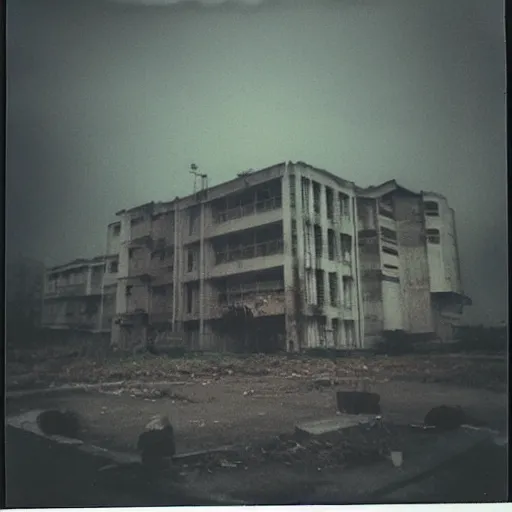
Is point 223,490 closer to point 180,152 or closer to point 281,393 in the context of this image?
point 281,393

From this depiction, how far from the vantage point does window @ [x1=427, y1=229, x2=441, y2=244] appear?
8.23ft

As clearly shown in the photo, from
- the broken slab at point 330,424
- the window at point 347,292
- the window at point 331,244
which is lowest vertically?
the broken slab at point 330,424

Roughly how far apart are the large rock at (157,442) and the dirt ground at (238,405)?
0.08 feet

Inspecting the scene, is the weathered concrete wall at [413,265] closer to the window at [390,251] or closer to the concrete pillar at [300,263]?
the window at [390,251]

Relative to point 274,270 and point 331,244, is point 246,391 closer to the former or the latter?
point 274,270

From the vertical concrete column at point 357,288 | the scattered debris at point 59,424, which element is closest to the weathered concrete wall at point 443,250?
the vertical concrete column at point 357,288

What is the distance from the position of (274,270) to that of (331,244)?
0.75ft

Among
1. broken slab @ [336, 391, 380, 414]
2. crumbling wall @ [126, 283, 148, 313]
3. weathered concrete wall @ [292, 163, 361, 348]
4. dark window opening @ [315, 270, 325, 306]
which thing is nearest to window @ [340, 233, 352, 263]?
weathered concrete wall @ [292, 163, 361, 348]

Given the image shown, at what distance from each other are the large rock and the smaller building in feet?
1.25

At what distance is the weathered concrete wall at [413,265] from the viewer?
248 centimetres

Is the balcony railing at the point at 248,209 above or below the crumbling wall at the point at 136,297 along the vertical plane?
above

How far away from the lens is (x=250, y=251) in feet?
8.27

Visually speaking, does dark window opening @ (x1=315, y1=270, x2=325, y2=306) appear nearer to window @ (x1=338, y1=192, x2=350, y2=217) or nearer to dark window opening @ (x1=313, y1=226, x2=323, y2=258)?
dark window opening @ (x1=313, y1=226, x2=323, y2=258)

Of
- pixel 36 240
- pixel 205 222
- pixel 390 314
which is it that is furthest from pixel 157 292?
pixel 390 314
